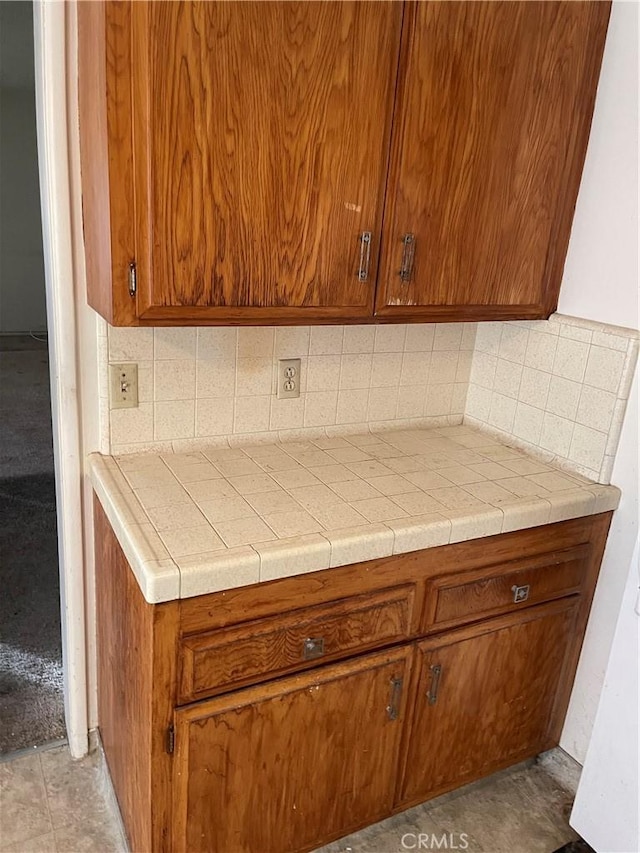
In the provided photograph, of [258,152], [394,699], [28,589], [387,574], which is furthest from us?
[28,589]

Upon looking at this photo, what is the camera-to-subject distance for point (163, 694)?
1245 mm

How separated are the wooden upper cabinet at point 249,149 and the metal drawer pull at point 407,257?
0.24 ft

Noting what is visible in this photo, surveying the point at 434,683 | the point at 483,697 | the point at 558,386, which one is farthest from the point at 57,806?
the point at 558,386

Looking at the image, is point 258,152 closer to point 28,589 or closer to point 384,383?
point 384,383

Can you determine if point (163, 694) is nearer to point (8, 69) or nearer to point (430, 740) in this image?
point (430, 740)

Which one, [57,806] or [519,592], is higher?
[519,592]

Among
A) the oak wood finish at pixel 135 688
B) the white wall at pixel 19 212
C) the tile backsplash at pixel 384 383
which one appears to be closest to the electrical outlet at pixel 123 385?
the tile backsplash at pixel 384 383

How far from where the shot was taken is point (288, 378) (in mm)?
1793

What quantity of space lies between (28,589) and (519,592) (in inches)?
77.3

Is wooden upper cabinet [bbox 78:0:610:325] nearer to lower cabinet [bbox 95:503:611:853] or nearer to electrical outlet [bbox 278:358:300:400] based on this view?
electrical outlet [bbox 278:358:300:400]

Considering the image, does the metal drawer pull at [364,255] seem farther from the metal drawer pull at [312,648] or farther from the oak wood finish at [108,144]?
the metal drawer pull at [312,648]

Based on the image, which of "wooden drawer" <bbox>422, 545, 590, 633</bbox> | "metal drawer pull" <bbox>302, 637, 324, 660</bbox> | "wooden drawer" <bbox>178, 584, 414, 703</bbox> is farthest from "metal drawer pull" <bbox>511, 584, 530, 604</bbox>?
"metal drawer pull" <bbox>302, 637, 324, 660</bbox>

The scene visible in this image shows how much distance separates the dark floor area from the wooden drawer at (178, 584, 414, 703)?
96 cm

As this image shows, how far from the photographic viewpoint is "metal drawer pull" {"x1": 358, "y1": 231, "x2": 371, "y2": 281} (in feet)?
4.73
